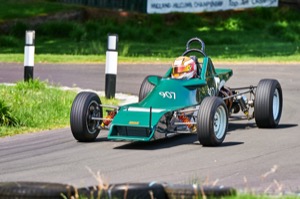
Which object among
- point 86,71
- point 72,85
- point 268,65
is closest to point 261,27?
point 268,65

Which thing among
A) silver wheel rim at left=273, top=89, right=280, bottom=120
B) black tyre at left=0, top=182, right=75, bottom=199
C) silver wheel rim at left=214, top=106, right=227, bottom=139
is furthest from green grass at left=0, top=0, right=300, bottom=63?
black tyre at left=0, top=182, right=75, bottom=199

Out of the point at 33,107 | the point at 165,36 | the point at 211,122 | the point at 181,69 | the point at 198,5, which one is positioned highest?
the point at 198,5

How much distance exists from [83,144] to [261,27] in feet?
75.8

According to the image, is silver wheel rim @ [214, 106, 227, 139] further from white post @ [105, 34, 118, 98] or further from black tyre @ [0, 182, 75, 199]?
black tyre @ [0, 182, 75, 199]

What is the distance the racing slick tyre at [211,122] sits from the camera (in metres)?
12.7

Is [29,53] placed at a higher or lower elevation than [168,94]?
higher

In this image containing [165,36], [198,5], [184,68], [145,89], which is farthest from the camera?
[198,5]

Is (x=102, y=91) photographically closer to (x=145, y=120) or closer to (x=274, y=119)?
(x=274, y=119)

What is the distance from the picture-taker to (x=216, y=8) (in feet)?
120

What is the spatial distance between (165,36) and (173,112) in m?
21.4

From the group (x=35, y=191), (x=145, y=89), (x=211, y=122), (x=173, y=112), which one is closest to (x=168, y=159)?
(x=211, y=122)

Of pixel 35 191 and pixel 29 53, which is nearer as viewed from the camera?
pixel 35 191

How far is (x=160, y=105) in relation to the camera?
13.5 m

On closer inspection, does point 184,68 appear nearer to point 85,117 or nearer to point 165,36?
point 85,117
